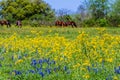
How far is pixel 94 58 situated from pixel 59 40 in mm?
2305

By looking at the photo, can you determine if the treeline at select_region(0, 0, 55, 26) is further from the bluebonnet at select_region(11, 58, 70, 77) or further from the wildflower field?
the bluebonnet at select_region(11, 58, 70, 77)

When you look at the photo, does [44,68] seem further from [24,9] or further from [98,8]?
[98,8]

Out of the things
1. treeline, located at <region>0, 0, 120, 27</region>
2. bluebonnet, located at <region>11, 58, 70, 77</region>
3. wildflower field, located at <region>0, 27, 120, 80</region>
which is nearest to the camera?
wildflower field, located at <region>0, 27, 120, 80</region>

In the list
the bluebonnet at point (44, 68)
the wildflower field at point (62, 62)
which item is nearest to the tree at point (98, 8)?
the wildflower field at point (62, 62)

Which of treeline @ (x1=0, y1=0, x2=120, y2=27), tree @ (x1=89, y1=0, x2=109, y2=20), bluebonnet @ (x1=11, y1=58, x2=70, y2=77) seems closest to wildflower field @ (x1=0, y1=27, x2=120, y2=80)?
bluebonnet @ (x1=11, y1=58, x2=70, y2=77)

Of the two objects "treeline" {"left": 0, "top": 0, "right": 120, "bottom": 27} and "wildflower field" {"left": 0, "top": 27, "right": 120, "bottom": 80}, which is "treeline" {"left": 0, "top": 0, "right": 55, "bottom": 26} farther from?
"wildflower field" {"left": 0, "top": 27, "right": 120, "bottom": 80}

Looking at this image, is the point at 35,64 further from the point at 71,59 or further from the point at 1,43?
the point at 1,43

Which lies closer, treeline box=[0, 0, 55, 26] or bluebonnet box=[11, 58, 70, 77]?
bluebonnet box=[11, 58, 70, 77]

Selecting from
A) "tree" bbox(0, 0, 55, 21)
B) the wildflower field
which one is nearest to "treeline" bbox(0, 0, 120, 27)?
"tree" bbox(0, 0, 55, 21)

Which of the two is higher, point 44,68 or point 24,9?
point 24,9

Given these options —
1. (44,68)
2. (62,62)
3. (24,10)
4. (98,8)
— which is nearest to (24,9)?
(24,10)

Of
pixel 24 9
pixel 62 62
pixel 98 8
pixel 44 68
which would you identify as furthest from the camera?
pixel 98 8

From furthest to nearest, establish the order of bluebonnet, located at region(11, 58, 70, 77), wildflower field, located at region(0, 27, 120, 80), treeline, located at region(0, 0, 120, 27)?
treeline, located at region(0, 0, 120, 27) < bluebonnet, located at region(11, 58, 70, 77) < wildflower field, located at region(0, 27, 120, 80)

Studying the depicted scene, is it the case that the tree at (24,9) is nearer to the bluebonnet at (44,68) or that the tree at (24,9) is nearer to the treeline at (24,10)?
the treeline at (24,10)
